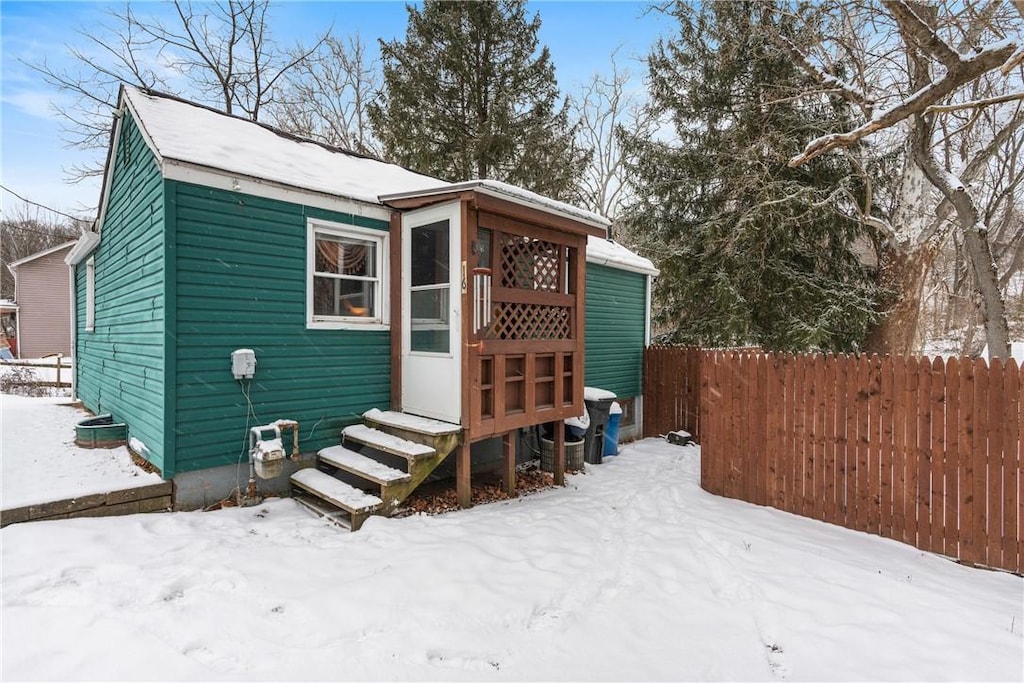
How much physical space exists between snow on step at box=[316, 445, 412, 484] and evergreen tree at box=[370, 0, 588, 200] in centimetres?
1073

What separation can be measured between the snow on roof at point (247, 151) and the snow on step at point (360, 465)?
8.90 feet

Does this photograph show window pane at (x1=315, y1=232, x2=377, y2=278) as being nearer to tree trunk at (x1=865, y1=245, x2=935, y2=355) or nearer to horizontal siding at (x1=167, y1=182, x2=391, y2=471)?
horizontal siding at (x1=167, y1=182, x2=391, y2=471)

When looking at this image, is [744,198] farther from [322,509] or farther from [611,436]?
[322,509]

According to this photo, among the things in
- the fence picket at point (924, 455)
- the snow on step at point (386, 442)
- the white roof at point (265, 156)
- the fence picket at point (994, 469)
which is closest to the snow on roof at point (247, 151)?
the white roof at point (265, 156)

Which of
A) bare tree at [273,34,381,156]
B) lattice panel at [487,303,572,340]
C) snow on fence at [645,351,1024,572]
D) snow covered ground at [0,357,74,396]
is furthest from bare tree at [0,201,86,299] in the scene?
snow on fence at [645,351,1024,572]

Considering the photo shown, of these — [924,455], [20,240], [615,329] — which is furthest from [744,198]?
[20,240]

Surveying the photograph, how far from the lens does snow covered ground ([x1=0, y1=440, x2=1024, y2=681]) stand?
2.41 m

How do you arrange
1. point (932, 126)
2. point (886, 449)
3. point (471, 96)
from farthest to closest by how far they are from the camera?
1. point (471, 96)
2. point (932, 126)
3. point (886, 449)

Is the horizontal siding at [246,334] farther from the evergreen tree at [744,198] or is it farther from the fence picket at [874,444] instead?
the evergreen tree at [744,198]

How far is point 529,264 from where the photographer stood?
5.64 m

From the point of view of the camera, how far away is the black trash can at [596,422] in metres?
7.07

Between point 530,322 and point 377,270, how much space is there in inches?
73.4

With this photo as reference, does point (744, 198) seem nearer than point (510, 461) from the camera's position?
No

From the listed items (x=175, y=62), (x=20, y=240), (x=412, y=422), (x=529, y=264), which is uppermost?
(x=175, y=62)
